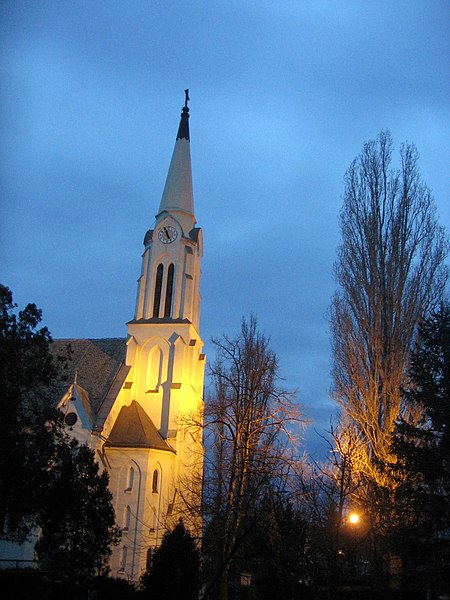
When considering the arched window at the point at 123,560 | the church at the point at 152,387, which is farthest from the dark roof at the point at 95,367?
the arched window at the point at 123,560

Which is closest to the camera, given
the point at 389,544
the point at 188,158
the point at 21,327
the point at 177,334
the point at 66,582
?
the point at 389,544

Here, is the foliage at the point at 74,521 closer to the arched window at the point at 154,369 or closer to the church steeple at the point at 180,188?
the arched window at the point at 154,369

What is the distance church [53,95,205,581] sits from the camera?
105ft

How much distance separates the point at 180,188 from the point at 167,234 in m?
3.60

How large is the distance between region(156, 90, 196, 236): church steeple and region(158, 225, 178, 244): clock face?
2.35 ft

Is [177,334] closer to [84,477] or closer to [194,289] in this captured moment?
[194,289]

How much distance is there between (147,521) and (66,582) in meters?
13.5

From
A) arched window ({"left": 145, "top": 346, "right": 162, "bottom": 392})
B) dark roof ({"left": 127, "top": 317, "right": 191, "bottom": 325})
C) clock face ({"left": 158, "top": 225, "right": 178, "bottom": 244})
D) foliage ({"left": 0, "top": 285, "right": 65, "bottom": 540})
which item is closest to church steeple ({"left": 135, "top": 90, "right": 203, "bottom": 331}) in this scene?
clock face ({"left": 158, "top": 225, "right": 178, "bottom": 244})

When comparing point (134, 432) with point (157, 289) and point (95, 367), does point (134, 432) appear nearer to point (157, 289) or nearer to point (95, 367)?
point (95, 367)

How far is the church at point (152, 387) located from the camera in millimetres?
31969

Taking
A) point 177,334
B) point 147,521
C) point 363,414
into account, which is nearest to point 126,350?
point 177,334

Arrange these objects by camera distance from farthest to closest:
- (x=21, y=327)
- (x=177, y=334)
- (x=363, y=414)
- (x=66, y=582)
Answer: (x=177, y=334) → (x=363, y=414) → (x=21, y=327) → (x=66, y=582)

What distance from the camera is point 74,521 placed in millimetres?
21703

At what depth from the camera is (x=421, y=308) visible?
25.5 meters
